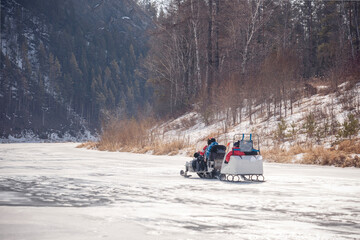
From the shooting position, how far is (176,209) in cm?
753

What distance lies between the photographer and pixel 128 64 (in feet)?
468

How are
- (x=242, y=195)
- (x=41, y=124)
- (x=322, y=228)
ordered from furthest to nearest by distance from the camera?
(x=41, y=124)
(x=242, y=195)
(x=322, y=228)

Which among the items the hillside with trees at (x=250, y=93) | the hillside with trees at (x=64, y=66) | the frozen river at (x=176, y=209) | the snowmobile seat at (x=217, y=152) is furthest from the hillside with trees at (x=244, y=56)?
the hillside with trees at (x=64, y=66)

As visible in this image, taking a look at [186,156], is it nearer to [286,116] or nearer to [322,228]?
[286,116]

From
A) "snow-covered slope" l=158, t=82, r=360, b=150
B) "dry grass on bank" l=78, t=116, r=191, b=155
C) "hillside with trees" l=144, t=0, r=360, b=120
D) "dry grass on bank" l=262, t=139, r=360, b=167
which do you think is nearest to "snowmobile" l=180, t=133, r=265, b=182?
"dry grass on bank" l=262, t=139, r=360, b=167

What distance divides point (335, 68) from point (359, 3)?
1707 cm

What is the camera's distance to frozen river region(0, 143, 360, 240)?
18.8 ft

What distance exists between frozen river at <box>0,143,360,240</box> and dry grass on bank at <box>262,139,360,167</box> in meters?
4.89

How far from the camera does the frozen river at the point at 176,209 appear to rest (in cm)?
573

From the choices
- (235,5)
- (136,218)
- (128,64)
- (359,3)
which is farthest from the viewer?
(128,64)

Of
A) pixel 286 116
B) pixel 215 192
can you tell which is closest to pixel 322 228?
pixel 215 192

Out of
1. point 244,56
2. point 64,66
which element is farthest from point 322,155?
point 64,66

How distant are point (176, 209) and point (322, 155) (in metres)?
11.9

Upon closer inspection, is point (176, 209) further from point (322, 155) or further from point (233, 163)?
point (322, 155)
